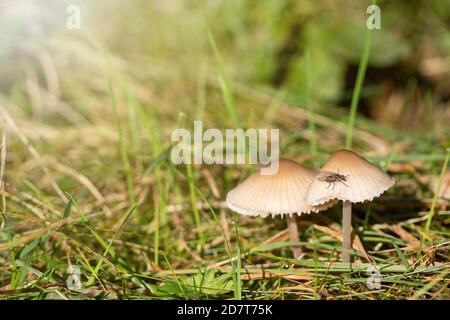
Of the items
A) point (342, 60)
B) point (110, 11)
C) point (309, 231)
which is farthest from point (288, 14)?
point (309, 231)

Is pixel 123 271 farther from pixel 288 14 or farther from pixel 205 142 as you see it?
pixel 288 14

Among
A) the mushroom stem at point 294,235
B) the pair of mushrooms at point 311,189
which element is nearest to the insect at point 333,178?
the pair of mushrooms at point 311,189

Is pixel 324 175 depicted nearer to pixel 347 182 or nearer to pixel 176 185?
pixel 347 182

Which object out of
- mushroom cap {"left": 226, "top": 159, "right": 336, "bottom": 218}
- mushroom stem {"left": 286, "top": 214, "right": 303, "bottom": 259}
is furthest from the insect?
mushroom stem {"left": 286, "top": 214, "right": 303, "bottom": 259}

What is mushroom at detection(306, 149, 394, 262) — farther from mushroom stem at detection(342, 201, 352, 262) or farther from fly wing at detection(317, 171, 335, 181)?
mushroom stem at detection(342, 201, 352, 262)

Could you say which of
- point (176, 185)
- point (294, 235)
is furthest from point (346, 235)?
point (176, 185)

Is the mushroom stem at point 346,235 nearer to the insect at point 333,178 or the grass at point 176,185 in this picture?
the grass at point 176,185

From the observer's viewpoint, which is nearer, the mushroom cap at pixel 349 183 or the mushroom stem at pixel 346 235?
the mushroom cap at pixel 349 183

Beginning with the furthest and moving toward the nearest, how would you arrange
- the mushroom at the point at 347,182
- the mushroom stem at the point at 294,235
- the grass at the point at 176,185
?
the mushroom stem at the point at 294,235 < the grass at the point at 176,185 < the mushroom at the point at 347,182
